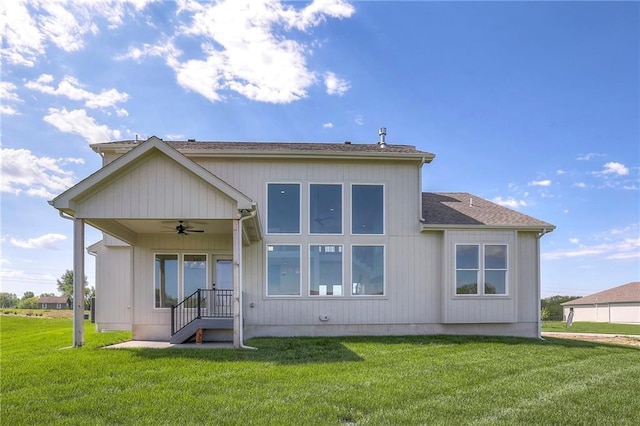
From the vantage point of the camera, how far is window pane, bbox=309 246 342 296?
11.9m

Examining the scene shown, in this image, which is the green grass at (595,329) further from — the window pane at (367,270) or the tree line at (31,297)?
the tree line at (31,297)

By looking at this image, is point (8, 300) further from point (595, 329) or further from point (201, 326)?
point (595, 329)

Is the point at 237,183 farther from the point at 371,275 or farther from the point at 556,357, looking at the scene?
the point at 556,357

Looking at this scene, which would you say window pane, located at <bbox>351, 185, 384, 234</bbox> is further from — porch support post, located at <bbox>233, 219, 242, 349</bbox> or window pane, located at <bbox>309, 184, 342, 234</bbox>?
porch support post, located at <bbox>233, 219, 242, 349</bbox>

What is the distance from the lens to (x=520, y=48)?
1395cm

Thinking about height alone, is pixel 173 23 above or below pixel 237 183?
above

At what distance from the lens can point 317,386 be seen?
5.78 metres

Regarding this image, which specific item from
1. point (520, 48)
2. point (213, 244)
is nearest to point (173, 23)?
point (213, 244)

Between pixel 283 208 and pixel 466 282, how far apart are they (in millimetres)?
5618

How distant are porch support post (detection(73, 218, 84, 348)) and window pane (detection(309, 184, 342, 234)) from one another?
5.72m

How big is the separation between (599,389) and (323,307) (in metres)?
6.92

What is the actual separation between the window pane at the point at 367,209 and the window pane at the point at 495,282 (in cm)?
331

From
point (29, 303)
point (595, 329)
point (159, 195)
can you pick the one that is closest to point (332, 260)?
point (159, 195)

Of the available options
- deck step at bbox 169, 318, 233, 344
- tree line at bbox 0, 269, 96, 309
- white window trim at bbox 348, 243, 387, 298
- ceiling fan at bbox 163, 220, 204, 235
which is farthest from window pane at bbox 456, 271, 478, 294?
tree line at bbox 0, 269, 96, 309
